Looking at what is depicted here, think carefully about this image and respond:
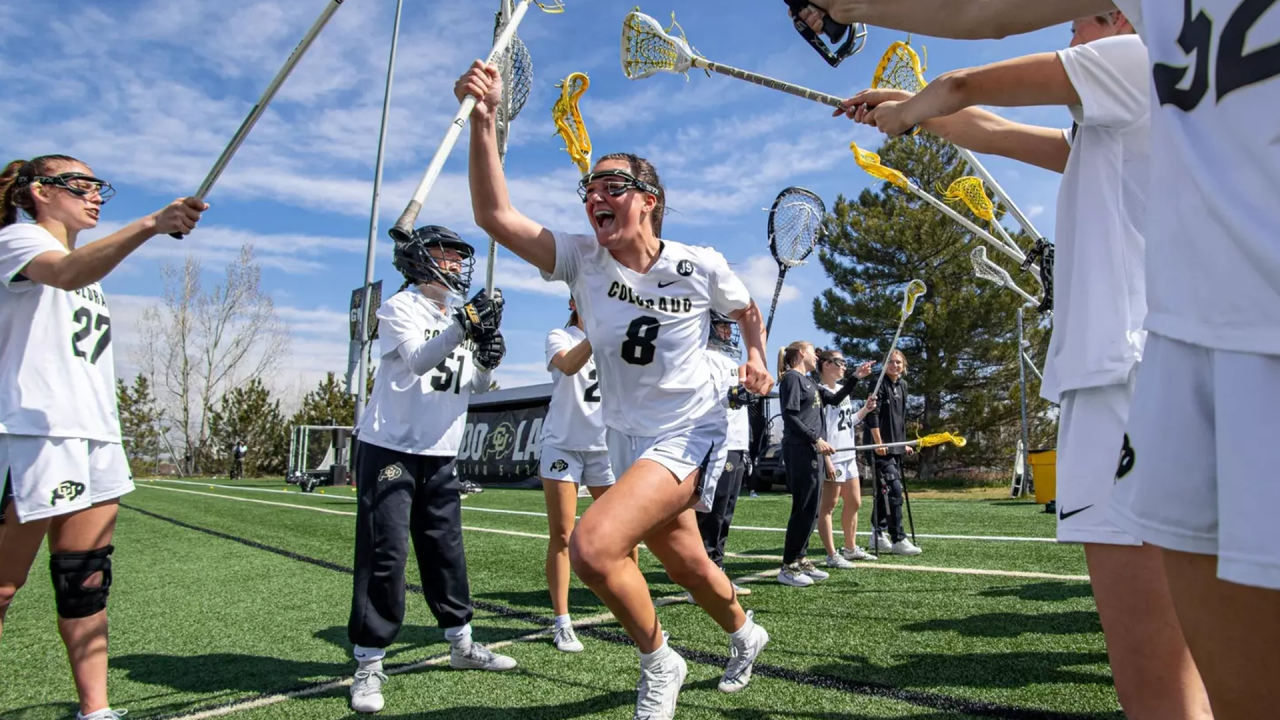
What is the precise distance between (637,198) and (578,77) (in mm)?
3405

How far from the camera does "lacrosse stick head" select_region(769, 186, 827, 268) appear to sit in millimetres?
7020

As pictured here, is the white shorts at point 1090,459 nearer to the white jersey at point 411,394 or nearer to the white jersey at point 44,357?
the white jersey at point 411,394

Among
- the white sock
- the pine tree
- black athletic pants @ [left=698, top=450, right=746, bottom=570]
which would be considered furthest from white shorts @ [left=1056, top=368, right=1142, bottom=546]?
the pine tree

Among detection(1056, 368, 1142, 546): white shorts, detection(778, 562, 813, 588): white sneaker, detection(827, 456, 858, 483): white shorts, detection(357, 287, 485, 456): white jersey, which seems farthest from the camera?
detection(827, 456, 858, 483): white shorts

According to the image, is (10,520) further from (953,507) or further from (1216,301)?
(953,507)

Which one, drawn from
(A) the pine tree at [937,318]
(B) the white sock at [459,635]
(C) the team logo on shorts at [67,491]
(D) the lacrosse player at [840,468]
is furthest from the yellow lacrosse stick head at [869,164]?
(A) the pine tree at [937,318]

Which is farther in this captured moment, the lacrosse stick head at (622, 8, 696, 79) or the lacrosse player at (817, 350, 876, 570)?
the lacrosse player at (817, 350, 876, 570)

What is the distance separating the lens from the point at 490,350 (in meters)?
4.15

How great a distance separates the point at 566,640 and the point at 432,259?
2367 mm

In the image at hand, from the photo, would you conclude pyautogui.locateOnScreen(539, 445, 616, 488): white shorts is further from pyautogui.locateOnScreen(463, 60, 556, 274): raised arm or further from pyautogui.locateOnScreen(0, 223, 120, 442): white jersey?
pyautogui.locateOnScreen(0, 223, 120, 442): white jersey

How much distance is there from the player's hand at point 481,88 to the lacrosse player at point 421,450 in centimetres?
106

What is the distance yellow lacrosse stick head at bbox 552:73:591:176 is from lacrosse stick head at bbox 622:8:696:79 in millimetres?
1186

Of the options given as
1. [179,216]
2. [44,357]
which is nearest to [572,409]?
[179,216]

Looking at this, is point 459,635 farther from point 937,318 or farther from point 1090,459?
point 937,318
